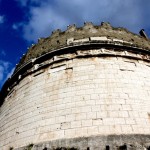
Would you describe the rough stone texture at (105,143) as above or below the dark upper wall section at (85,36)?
below

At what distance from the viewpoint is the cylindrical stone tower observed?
7156 millimetres

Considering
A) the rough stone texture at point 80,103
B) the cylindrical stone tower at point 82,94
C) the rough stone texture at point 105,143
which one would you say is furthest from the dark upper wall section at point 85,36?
the rough stone texture at point 105,143

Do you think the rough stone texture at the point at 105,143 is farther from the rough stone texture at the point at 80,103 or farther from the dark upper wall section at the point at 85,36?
the dark upper wall section at the point at 85,36

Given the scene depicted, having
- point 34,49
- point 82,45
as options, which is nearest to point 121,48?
point 82,45

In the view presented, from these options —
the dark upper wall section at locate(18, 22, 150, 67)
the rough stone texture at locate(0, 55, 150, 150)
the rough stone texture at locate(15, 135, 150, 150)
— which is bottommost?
the rough stone texture at locate(15, 135, 150, 150)

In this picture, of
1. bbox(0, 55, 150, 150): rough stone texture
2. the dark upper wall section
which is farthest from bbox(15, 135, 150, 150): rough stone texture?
the dark upper wall section

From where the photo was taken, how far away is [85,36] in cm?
1046

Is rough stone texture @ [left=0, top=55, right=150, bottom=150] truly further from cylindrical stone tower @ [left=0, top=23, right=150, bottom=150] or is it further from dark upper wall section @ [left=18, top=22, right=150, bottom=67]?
dark upper wall section @ [left=18, top=22, right=150, bottom=67]

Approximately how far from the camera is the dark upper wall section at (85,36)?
1051 centimetres

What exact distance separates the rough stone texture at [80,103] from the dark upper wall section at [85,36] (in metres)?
1.20

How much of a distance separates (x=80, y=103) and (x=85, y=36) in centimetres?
351

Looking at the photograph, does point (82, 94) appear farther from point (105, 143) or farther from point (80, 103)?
point (105, 143)

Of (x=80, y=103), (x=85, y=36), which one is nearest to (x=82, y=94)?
(x=80, y=103)

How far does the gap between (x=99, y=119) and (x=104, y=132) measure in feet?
1.53
